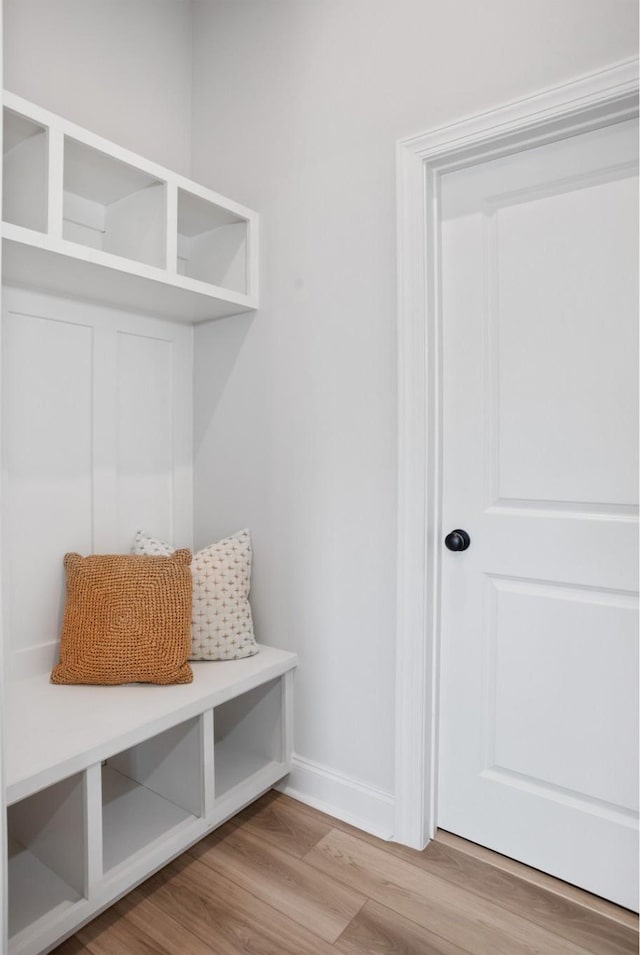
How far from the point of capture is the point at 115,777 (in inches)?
72.2

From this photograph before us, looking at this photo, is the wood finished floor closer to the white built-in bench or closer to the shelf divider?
the white built-in bench

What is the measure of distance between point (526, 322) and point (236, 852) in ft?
5.28

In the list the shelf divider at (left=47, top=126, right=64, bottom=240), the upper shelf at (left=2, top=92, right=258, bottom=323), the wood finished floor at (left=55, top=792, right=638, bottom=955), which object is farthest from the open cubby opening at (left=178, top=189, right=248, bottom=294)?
the wood finished floor at (left=55, top=792, right=638, bottom=955)

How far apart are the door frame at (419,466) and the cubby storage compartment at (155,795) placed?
565mm

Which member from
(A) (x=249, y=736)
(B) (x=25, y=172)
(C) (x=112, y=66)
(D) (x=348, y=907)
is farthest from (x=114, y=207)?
(D) (x=348, y=907)

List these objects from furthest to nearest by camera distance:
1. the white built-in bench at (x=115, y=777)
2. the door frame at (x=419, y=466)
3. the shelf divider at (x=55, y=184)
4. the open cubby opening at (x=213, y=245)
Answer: the open cubby opening at (x=213, y=245) < the door frame at (x=419, y=466) < the shelf divider at (x=55, y=184) < the white built-in bench at (x=115, y=777)

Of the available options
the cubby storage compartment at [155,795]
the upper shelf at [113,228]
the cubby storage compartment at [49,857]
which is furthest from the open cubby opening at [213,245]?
the cubby storage compartment at [49,857]

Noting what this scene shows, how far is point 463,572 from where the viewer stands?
1.64m

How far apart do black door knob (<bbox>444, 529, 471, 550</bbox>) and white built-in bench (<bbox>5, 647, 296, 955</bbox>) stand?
0.64 metres

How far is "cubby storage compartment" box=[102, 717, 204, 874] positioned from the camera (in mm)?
1504

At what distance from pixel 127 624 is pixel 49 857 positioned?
562mm

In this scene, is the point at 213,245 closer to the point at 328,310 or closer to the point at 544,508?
the point at 328,310

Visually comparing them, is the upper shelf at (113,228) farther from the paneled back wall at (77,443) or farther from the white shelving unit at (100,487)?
the paneled back wall at (77,443)

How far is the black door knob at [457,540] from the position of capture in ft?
5.31
